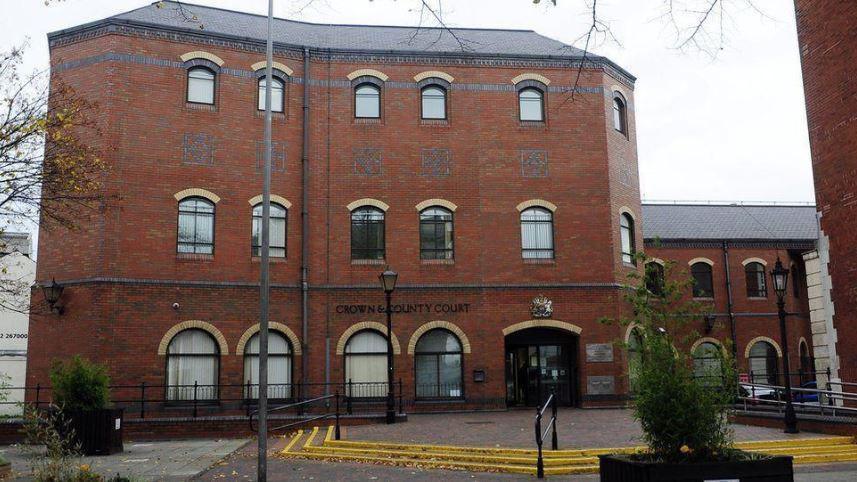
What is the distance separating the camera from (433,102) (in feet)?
79.5

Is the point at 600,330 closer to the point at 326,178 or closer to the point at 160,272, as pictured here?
the point at 326,178

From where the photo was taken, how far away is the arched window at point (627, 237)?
24.7 meters

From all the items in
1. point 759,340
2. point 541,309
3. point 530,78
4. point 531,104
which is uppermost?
point 530,78

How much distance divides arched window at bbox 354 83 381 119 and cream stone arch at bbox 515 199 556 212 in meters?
5.09

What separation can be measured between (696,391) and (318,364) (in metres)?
15.0

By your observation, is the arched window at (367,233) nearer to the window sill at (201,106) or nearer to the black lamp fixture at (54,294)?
the window sill at (201,106)

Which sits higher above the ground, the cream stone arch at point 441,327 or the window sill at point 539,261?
the window sill at point 539,261

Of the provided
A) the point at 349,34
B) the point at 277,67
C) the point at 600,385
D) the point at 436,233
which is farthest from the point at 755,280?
the point at 277,67

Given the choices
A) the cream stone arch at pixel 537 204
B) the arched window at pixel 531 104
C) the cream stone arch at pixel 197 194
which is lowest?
the cream stone arch at pixel 537 204

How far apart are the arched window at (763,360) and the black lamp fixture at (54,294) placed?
89.7 feet

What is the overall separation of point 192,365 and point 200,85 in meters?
7.95

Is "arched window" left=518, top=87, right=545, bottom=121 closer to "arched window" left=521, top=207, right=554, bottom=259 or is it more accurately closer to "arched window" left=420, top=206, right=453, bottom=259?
"arched window" left=521, top=207, right=554, bottom=259

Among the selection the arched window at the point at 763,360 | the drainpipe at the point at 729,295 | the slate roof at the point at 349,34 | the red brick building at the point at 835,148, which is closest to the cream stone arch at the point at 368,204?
the slate roof at the point at 349,34

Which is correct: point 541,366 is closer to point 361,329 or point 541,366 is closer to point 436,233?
point 436,233
